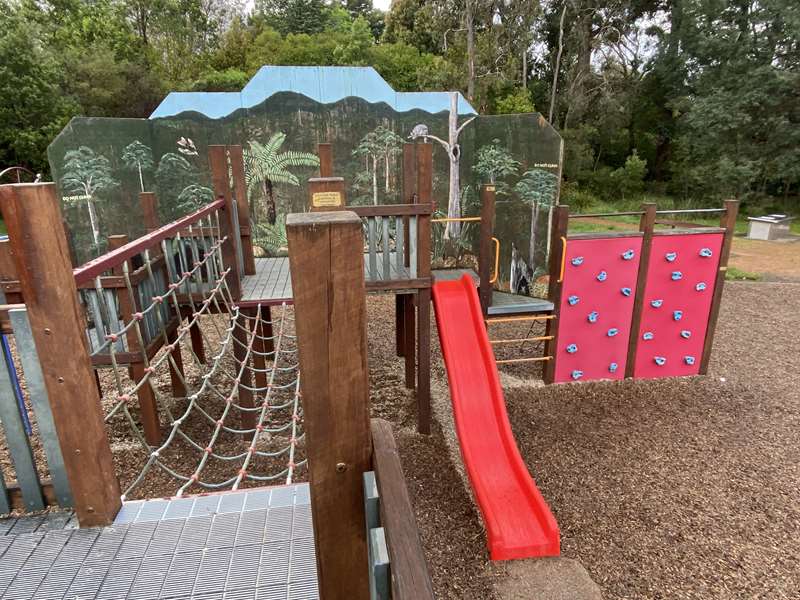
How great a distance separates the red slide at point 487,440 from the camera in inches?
124

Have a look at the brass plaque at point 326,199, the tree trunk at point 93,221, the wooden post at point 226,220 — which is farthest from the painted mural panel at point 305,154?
the brass plaque at point 326,199

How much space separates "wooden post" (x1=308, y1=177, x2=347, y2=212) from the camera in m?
1.78

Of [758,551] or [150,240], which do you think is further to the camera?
[758,551]

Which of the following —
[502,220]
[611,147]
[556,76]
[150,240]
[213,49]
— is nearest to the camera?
[150,240]

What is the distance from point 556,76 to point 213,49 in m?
18.1

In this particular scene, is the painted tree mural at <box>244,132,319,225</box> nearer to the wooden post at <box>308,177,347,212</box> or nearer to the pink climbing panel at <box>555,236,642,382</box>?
the pink climbing panel at <box>555,236,642,382</box>

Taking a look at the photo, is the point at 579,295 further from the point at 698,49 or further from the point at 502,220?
the point at 698,49

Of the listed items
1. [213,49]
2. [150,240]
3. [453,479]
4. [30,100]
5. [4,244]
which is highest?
[213,49]

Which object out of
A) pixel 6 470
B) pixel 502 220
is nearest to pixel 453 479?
pixel 6 470

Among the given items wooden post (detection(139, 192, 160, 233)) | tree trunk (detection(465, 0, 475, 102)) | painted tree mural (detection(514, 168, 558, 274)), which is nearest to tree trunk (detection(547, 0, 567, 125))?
tree trunk (detection(465, 0, 475, 102))

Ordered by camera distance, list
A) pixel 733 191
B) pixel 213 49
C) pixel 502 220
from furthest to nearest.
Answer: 1. pixel 213 49
2. pixel 733 191
3. pixel 502 220

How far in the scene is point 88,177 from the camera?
804 centimetres

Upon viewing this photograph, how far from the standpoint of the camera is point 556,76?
20.9 metres

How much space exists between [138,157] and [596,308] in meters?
7.70
